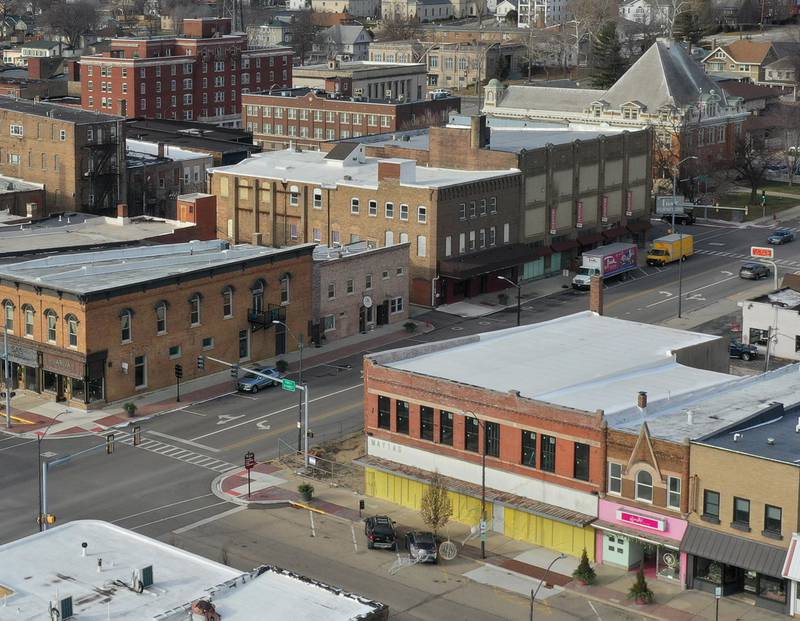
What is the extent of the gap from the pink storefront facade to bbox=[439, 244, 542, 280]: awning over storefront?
4908 cm

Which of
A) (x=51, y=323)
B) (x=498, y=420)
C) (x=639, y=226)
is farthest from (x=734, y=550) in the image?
(x=639, y=226)

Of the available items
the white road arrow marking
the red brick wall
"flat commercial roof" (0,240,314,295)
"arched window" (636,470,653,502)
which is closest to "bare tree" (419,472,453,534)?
the red brick wall

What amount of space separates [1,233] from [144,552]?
2406 inches

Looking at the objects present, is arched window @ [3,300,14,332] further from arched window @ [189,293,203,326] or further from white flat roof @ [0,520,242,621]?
white flat roof @ [0,520,242,621]

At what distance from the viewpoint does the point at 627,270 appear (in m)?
123

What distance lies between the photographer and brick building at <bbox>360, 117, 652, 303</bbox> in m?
116

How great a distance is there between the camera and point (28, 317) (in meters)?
89.1

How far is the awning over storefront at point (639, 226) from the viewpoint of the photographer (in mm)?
133625

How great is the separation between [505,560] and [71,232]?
56.0 metres

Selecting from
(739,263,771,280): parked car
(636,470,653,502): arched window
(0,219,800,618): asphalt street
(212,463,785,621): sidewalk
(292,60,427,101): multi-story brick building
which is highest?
(292,60,427,101): multi-story brick building

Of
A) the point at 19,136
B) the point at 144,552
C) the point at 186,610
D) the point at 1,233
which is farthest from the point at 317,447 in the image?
the point at 19,136

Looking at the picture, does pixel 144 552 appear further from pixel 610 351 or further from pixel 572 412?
pixel 610 351

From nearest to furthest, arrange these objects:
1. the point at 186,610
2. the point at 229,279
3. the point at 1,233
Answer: the point at 186,610 → the point at 229,279 → the point at 1,233

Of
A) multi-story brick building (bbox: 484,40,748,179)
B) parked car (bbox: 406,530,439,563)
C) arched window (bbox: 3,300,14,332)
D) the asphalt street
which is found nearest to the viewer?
parked car (bbox: 406,530,439,563)
